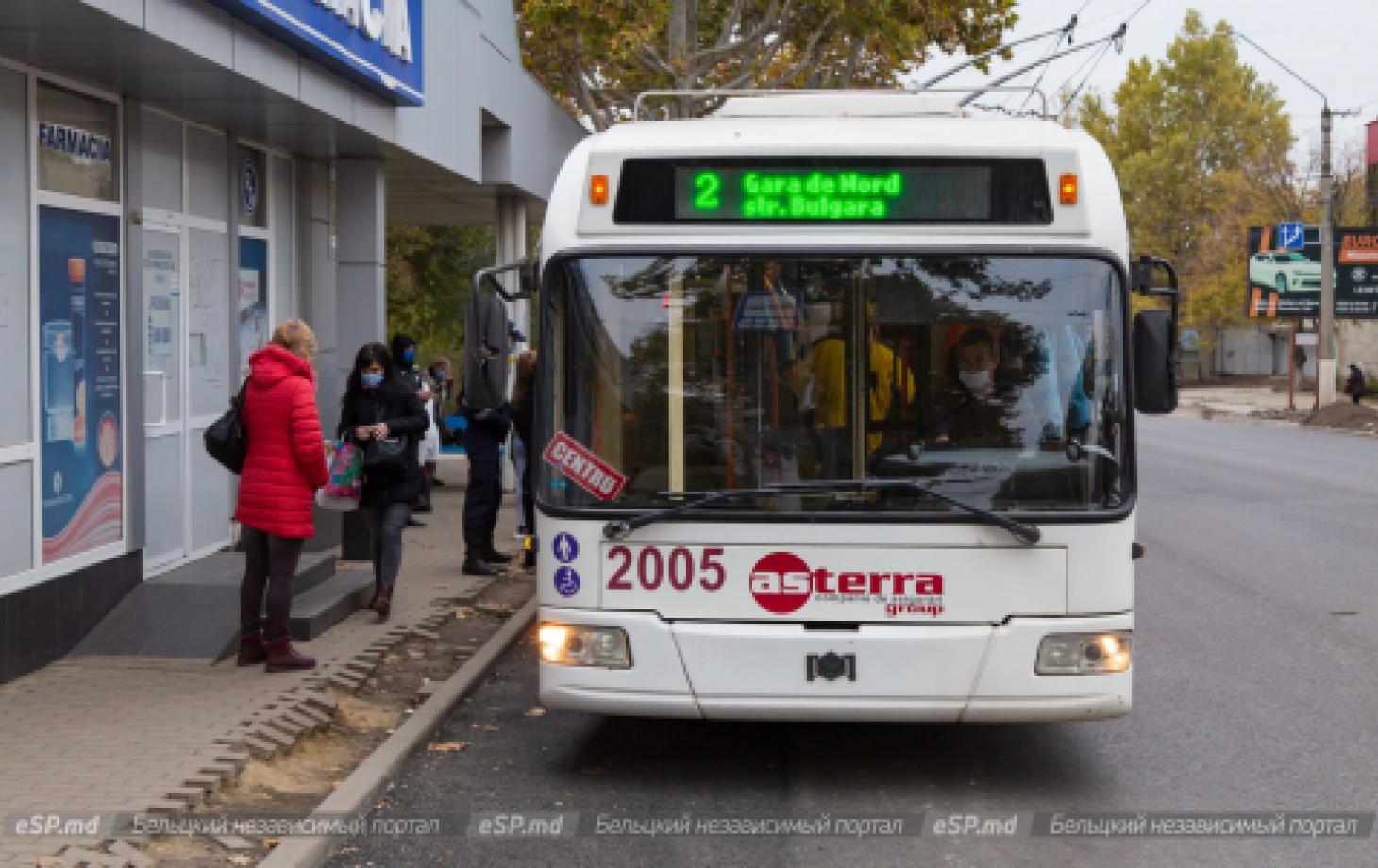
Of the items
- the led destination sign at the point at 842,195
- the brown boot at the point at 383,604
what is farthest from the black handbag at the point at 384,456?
the led destination sign at the point at 842,195

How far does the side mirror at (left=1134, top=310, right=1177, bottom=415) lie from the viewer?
6820mm

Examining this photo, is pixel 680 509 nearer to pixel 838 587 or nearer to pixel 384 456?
pixel 838 587

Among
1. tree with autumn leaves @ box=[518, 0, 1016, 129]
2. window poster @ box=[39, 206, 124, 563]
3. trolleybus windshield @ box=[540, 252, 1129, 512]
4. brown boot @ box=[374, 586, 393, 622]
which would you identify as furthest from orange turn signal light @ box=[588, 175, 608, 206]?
tree with autumn leaves @ box=[518, 0, 1016, 129]

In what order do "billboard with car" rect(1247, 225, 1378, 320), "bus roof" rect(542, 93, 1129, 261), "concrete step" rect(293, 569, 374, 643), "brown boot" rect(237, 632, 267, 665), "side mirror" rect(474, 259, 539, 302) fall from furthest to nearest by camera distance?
1. "billboard with car" rect(1247, 225, 1378, 320)
2. "concrete step" rect(293, 569, 374, 643)
3. "brown boot" rect(237, 632, 267, 665)
4. "side mirror" rect(474, 259, 539, 302)
5. "bus roof" rect(542, 93, 1129, 261)

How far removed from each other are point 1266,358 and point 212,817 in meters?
78.8

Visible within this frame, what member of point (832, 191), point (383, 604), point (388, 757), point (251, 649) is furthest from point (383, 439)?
point (832, 191)

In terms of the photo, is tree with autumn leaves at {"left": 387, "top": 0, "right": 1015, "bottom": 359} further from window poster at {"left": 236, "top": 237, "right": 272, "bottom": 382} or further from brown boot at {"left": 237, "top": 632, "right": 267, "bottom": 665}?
brown boot at {"left": 237, "top": 632, "right": 267, "bottom": 665}

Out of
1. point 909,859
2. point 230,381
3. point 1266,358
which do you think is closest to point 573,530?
point 909,859

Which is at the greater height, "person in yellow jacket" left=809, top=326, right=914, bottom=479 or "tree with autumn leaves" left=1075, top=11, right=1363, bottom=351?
"tree with autumn leaves" left=1075, top=11, right=1363, bottom=351

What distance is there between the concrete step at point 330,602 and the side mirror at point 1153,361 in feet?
17.0

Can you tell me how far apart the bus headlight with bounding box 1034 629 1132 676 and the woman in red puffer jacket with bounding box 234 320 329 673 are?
4001 mm

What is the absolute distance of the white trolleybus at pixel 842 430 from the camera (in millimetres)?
6547

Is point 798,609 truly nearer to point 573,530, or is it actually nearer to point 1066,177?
point 573,530

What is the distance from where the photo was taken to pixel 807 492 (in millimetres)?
6582
